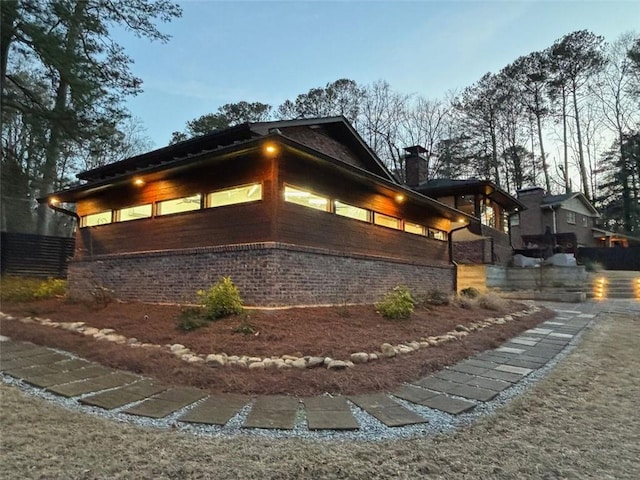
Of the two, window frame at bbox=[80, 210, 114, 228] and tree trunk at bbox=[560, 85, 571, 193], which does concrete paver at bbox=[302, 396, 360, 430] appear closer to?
window frame at bbox=[80, 210, 114, 228]

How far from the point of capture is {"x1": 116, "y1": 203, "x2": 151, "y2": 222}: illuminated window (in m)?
9.02

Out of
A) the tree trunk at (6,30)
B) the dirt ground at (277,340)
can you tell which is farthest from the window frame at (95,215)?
the tree trunk at (6,30)

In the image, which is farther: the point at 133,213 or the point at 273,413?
the point at 133,213

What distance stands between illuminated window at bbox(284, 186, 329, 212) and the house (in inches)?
0.9

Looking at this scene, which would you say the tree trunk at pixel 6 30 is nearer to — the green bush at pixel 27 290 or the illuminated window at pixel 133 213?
the illuminated window at pixel 133 213

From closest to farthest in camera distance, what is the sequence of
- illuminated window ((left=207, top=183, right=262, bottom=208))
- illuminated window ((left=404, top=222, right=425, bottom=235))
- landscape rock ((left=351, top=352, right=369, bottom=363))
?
landscape rock ((left=351, top=352, right=369, bottom=363)), illuminated window ((left=207, top=183, right=262, bottom=208)), illuminated window ((left=404, top=222, right=425, bottom=235))

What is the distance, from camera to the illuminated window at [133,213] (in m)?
9.02

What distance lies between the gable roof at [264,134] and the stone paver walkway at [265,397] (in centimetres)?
476

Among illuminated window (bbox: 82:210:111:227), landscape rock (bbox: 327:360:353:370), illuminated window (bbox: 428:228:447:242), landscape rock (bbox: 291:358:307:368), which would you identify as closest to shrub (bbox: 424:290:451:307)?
illuminated window (bbox: 428:228:447:242)

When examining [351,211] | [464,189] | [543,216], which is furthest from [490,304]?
[543,216]

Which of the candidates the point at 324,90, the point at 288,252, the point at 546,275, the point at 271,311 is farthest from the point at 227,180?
the point at 324,90

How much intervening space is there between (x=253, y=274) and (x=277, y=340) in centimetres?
191

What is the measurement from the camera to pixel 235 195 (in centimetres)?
741

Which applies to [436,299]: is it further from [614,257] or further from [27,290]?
[614,257]
